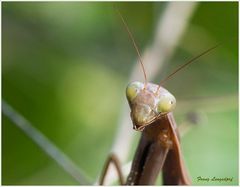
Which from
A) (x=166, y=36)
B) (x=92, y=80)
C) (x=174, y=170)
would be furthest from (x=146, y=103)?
(x=92, y=80)

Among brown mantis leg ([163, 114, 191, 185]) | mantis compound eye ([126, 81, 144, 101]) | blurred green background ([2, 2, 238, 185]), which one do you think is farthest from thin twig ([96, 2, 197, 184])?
mantis compound eye ([126, 81, 144, 101])

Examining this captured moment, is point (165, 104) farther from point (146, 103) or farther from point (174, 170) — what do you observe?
point (174, 170)

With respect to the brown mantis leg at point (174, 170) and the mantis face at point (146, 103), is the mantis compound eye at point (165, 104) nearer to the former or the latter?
the mantis face at point (146, 103)

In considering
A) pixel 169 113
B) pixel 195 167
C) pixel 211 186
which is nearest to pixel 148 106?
pixel 169 113

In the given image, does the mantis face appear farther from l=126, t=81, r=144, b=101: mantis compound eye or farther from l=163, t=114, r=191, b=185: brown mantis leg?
l=163, t=114, r=191, b=185: brown mantis leg

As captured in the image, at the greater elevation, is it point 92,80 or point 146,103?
point 146,103

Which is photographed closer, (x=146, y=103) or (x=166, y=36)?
(x=146, y=103)

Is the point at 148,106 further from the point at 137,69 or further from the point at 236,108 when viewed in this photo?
the point at 236,108
